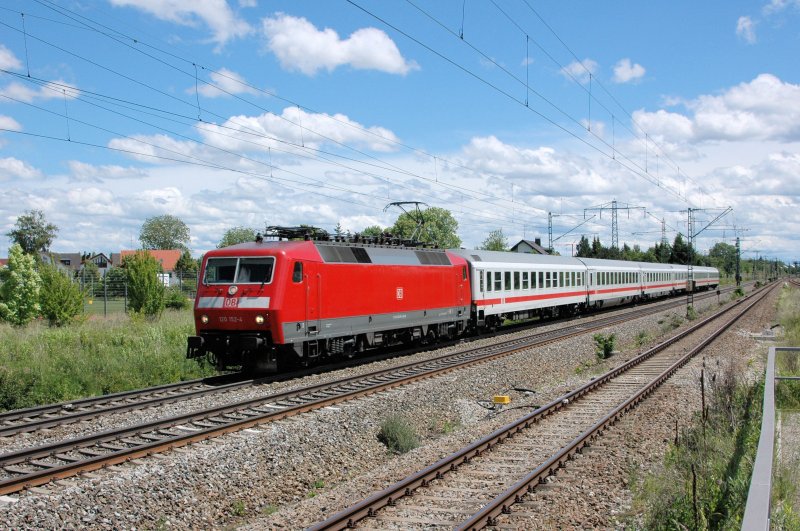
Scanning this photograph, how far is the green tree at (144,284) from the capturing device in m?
32.2

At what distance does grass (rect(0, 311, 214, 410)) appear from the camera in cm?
1456

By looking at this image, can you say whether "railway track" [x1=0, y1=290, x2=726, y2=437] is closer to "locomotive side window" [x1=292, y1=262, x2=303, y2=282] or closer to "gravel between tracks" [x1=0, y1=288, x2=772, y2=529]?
"gravel between tracks" [x1=0, y1=288, x2=772, y2=529]

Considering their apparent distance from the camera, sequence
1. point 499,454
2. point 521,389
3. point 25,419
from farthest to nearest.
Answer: point 521,389, point 25,419, point 499,454

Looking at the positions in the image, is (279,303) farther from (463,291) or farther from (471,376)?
(463,291)

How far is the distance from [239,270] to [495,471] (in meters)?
8.89

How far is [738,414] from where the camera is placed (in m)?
12.4

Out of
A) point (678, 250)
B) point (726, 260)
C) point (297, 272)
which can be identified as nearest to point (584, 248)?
point (678, 250)

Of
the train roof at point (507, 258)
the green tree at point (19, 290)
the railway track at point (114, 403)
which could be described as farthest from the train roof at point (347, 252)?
the green tree at point (19, 290)

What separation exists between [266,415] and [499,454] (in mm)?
4202

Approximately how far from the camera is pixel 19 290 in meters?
30.4

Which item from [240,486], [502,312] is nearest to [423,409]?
[240,486]

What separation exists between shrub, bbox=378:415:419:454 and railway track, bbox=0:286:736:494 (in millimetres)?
1542

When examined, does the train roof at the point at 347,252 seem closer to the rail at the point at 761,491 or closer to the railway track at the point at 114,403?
the railway track at the point at 114,403

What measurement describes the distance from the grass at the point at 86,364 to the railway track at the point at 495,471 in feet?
29.9
